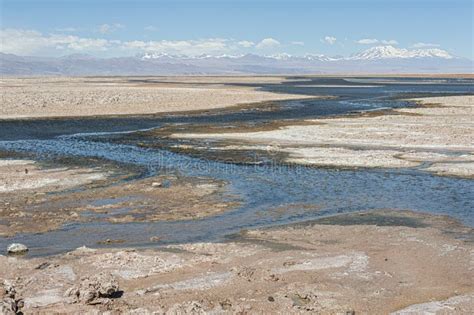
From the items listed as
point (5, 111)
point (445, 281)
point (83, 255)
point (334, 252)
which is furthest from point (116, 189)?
point (5, 111)

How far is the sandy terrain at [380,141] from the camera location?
25062 mm

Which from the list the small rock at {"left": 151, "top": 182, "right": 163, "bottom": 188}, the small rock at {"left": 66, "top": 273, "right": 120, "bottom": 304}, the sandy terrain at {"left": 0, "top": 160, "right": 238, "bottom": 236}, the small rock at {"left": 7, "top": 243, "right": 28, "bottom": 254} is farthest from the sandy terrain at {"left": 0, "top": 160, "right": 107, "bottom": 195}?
the small rock at {"left": 66, "top": 273, "right": 120, "bottom": 304}

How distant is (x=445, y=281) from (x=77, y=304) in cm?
647

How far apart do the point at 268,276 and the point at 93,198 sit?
9.01 m

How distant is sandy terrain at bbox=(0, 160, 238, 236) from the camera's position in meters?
16.1

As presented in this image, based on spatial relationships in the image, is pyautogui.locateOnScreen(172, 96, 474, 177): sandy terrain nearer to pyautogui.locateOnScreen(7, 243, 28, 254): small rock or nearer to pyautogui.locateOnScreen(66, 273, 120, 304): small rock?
pyautogui.locateOnScreen(7, 243, 28, 254): small rock

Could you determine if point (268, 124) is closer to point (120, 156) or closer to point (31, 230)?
point (120, 156)

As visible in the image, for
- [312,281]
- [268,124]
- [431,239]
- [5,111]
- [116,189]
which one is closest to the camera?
[312,281]

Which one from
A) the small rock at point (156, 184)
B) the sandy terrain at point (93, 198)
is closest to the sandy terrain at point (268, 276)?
the sandy terrain at point (93, 198)

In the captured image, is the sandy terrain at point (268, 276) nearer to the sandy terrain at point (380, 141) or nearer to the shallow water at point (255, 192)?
the shallow water at point (255, 192)

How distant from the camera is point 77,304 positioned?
9641mm

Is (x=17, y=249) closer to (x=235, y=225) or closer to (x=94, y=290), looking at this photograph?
(x=94, y=290)

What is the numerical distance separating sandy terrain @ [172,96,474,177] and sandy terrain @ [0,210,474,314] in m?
10.6

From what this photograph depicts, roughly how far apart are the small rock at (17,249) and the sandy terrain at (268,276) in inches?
23.8
